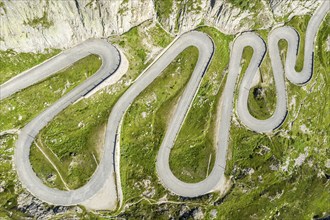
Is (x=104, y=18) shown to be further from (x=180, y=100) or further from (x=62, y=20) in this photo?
(x=180, y=100)

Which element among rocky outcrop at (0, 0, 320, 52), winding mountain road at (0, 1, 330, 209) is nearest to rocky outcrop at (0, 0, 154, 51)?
rocky outcrop at (0, 0, 320, 52)

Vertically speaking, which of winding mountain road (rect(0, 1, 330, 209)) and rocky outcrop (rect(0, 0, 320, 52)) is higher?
rocky outcrop (rect(0, 0, 320, 52))

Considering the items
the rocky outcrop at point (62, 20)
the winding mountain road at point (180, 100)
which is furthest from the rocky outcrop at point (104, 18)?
the winding mountain road at point (180, 100)

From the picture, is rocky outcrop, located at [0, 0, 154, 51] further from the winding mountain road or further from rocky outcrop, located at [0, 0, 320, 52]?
the winding mountain road

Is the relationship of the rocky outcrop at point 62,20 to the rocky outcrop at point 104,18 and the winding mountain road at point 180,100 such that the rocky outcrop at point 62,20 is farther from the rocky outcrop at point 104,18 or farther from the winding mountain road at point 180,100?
the winding mountain road at point 180,100

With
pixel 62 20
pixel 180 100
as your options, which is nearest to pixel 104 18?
pixel 62 20

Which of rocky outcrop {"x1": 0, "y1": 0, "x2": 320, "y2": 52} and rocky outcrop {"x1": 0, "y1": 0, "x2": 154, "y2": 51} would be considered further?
rocky outcrop {"x1": 0, "y1": 0, "x2": 320, "y2": 52}
